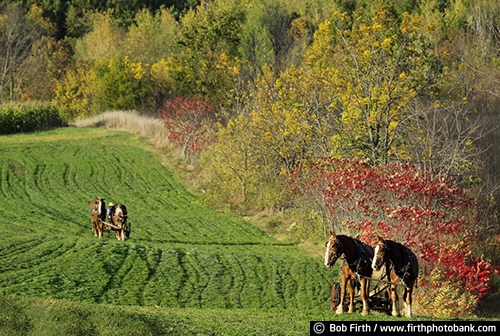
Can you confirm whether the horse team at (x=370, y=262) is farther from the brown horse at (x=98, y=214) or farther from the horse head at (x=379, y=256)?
the brown horse at (x=98, y=214)

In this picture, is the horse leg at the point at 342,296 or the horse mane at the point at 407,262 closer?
the horse mane at the point at 407,262

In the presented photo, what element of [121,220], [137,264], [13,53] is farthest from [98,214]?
[13,53]

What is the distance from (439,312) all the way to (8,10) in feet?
269

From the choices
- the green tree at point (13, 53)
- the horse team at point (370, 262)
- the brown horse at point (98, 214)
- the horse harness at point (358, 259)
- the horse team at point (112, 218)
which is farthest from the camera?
the green tree at point (13, 53)

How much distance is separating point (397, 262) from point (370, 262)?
1.79 feet

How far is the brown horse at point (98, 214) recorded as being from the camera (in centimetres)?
2853

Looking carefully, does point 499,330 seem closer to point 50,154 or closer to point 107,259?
point 107,259

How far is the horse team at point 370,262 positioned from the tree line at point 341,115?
18.3 feet

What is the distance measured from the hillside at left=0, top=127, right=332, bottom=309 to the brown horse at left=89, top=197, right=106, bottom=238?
30.2 inches

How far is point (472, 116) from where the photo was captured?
51938 millimetres

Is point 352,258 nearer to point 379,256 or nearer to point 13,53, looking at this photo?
point 379,256

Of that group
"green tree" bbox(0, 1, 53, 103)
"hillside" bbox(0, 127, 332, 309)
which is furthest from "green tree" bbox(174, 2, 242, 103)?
"green tree" bbox(0, 1, 53, 103)

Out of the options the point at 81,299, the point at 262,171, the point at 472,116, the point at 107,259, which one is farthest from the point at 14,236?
the point at 472,116

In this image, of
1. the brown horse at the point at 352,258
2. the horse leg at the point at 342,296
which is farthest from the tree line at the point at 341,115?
the brown horse at the point at 352,258
